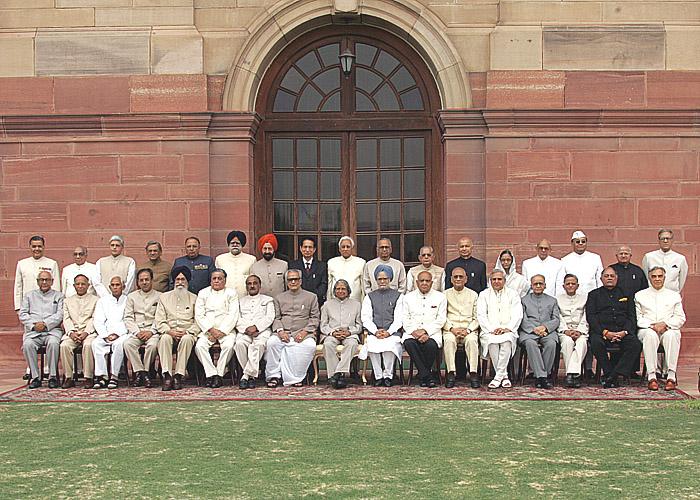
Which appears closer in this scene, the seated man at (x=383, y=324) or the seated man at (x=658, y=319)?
the seated man at (x=658, y=319)

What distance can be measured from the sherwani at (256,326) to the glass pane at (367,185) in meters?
2.82

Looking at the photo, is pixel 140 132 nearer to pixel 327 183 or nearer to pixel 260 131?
pixel 260 131

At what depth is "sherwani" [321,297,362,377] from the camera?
37.3 feet

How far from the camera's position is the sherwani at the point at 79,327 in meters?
11.5

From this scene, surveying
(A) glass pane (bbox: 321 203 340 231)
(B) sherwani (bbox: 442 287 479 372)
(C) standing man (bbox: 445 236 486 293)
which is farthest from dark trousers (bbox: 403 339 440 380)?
(A) glass pane (bbox: 321 203 340 231)

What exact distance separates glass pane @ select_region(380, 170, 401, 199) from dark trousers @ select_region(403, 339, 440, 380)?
3198mm

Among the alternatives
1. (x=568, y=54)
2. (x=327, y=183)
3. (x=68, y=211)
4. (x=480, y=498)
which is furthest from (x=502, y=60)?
(x=480, y=498)

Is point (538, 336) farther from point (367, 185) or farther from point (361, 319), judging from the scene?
point (367, 185)

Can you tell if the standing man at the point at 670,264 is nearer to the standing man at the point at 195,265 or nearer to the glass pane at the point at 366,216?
the glass pane at the point at 366,216

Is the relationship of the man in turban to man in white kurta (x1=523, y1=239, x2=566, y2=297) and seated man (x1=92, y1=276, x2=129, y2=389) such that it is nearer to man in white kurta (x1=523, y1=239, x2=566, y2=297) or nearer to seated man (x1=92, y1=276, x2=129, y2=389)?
seated man (x1=92, y1=276, x2=129, y2=389)

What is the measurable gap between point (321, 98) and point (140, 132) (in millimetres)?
2330

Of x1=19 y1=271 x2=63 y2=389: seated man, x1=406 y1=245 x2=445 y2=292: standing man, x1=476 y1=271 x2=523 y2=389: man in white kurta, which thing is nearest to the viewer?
x1=476 y1=271 x2=523 y2=389: man in white kurta

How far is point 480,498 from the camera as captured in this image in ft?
20.7

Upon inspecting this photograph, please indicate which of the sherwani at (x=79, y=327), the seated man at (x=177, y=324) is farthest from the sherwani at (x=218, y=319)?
the sherwani at (x=79, y=327)
